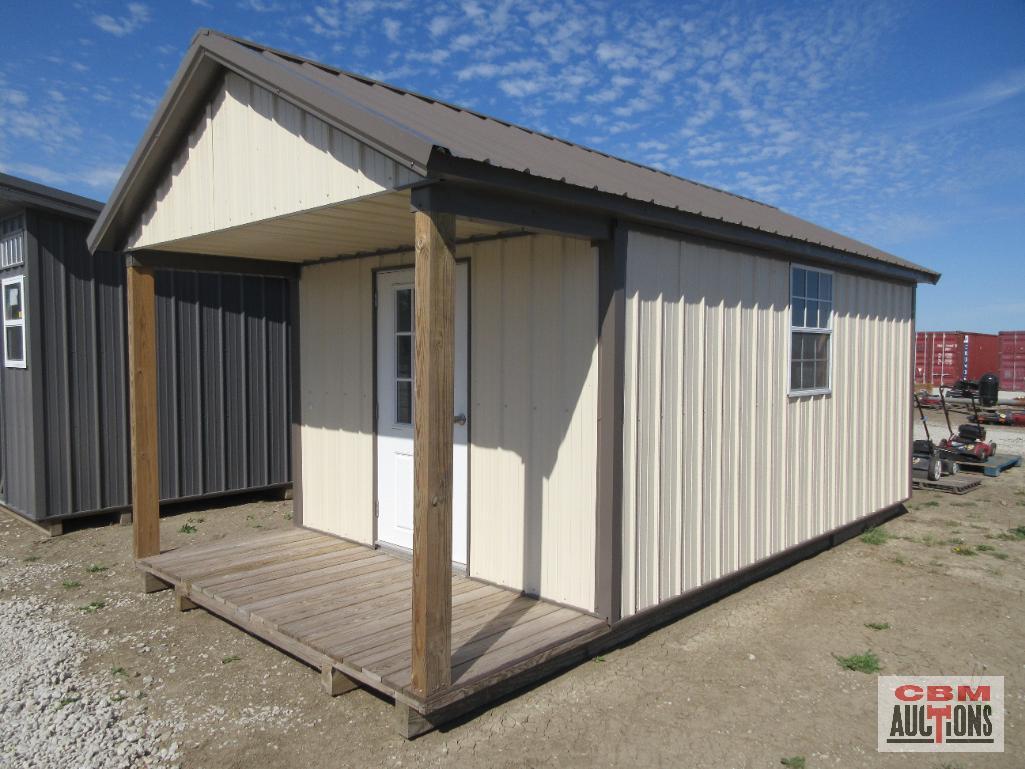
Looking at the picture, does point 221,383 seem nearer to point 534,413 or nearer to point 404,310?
point 404,310

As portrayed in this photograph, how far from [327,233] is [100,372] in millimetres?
4097

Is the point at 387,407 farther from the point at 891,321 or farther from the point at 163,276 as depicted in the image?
the point at 891,321

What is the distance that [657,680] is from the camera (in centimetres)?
396

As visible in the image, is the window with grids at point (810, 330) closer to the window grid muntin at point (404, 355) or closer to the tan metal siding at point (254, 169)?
the window grid muntin at point (404, 355)

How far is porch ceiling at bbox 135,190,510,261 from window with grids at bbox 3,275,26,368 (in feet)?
9.99

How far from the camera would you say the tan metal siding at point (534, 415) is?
4.32 meters

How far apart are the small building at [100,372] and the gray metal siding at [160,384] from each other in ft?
0.04

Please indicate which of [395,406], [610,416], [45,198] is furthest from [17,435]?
[610,416]

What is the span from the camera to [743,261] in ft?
17.4

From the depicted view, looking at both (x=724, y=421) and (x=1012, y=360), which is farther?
(x=1012, y=360)

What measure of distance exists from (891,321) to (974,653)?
4.07 meters

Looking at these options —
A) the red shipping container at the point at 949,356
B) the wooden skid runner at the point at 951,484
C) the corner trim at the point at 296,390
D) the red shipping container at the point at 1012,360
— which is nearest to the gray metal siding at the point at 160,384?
the corner trim at the point at 296,390

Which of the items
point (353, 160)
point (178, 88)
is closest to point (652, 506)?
point (353, 160)

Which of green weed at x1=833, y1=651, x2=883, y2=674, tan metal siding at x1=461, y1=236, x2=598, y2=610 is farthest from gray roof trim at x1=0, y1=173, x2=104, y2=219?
green weed at x1=833, y1=651, x2=883, y2=674
